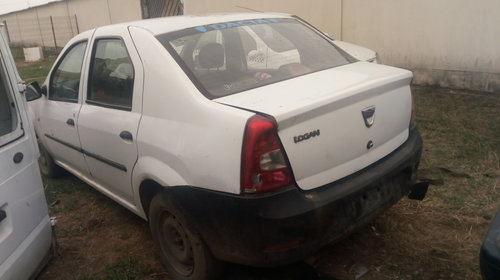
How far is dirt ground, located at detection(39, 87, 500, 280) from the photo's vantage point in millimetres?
2783

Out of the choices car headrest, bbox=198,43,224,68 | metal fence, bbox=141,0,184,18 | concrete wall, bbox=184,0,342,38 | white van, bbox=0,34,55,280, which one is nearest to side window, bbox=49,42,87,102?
white van, bbox=0,34,55,280

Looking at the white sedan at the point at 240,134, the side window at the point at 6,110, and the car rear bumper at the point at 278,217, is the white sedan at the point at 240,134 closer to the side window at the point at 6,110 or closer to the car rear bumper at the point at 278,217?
the car rear bumper at the point at 278,217

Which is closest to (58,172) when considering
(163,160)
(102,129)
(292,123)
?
(102,129)

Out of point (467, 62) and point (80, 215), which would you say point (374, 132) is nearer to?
point (80, 215)

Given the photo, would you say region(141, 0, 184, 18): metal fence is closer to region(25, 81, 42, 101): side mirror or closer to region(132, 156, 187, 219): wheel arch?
region(25, 81, 42, 101): side mirror

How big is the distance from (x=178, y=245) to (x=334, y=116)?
1.30m

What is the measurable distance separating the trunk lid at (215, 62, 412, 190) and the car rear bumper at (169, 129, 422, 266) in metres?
0.10

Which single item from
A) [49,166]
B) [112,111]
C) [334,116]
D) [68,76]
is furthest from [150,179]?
[49,166]

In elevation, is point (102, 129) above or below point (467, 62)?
above

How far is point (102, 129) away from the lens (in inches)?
123

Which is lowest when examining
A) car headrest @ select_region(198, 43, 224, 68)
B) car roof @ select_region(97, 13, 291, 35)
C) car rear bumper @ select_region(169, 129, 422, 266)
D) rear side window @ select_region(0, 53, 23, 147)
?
car rear bumper @ select_region(169, 129, 422, 266)

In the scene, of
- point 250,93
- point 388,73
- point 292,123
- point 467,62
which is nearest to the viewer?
point 292,123

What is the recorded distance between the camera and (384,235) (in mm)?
3117

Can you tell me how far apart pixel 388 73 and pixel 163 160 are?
5.10ft
